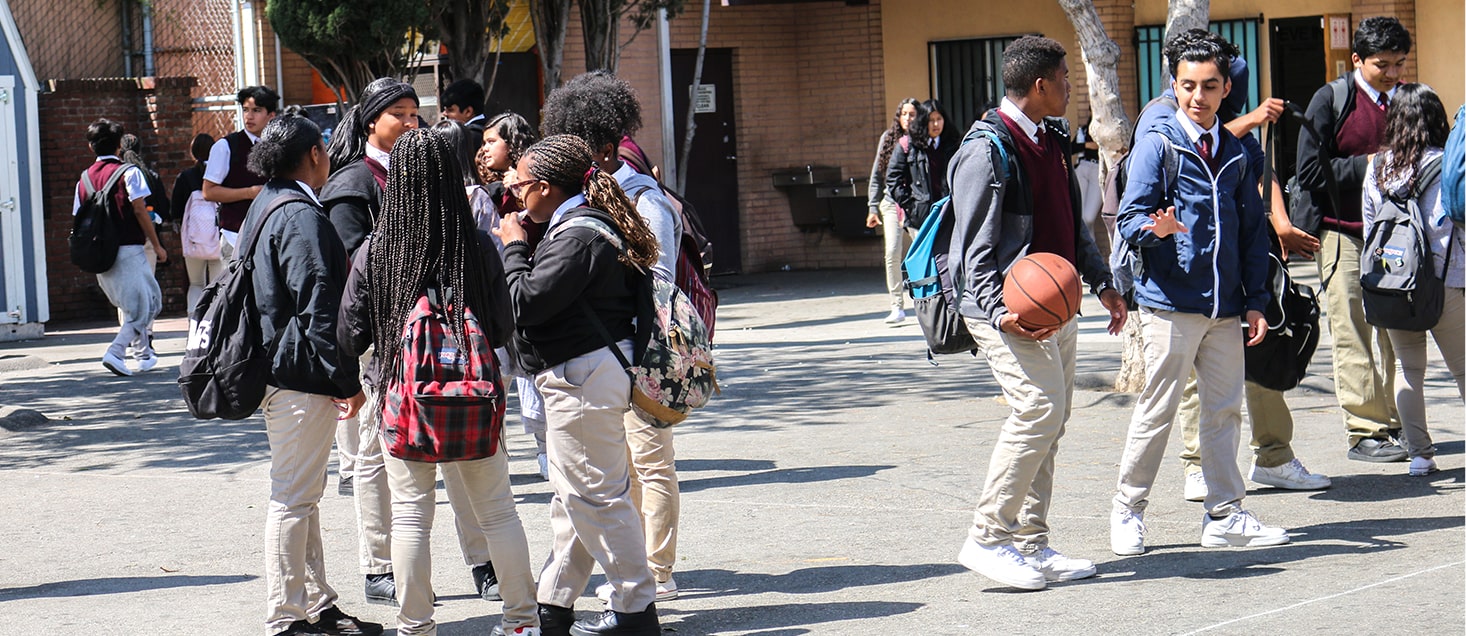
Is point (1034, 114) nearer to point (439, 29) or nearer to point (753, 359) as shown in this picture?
point (753, 359)

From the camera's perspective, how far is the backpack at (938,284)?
609 cm

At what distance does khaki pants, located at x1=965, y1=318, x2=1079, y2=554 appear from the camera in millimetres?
5836

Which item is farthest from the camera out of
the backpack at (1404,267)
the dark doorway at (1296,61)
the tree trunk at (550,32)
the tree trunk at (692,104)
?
the tree trunk at (692,104)

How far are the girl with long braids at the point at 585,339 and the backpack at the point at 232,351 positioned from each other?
810mm

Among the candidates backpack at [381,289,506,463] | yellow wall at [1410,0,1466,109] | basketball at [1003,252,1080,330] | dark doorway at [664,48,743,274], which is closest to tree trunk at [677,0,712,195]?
dark doorway at [664,48,743,274]

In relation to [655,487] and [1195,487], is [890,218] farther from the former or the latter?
[655,487]

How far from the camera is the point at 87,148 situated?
17.3 meters

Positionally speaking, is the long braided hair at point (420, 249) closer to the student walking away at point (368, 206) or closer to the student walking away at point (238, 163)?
the student walking away at point (368, 206)

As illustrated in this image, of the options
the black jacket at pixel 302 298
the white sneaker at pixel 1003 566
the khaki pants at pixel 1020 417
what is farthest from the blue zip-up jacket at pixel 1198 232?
the black jacket at pixel 302 298

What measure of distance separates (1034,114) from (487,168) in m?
2.20

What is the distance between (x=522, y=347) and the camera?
5223 millimetres

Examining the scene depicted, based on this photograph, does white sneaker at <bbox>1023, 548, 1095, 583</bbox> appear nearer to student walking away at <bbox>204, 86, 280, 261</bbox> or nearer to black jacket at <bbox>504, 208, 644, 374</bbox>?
black jacket at <bbox>504, 208, 644, 374</bbox>

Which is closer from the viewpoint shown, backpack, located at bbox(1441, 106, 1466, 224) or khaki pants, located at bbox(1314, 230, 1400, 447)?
backpack, located at bbox(1441, 106, 1466, 224)

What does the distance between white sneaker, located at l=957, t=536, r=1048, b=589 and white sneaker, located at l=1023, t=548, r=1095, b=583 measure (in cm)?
6
